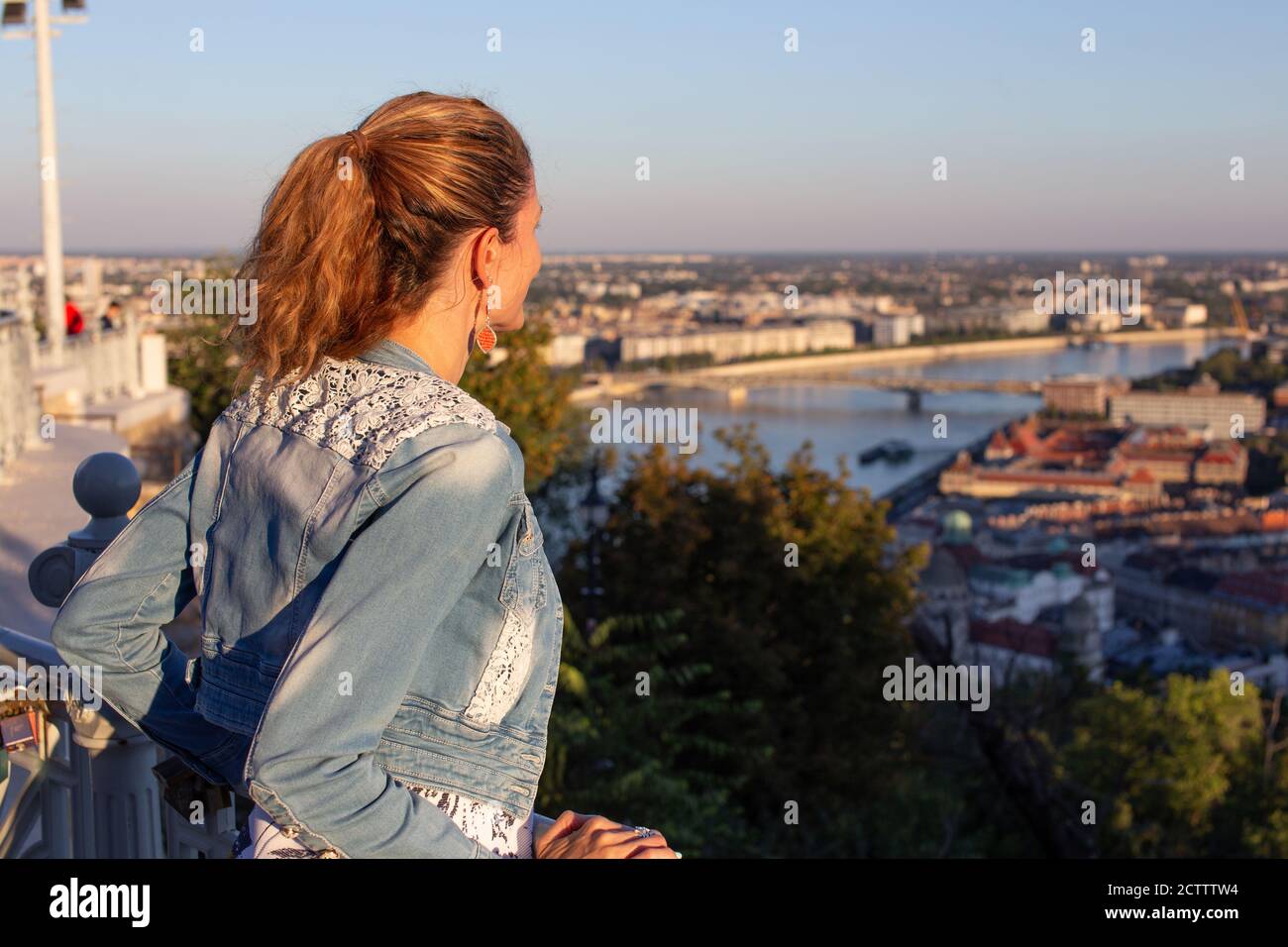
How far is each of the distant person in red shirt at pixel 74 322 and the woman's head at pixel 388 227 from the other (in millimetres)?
11664

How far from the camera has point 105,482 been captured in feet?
5.31

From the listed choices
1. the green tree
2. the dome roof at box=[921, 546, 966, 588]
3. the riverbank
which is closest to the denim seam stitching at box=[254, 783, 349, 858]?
the green tree

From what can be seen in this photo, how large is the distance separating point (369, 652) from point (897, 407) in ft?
187

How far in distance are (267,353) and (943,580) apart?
23311 mm

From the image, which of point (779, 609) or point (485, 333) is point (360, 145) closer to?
point (485, 333)

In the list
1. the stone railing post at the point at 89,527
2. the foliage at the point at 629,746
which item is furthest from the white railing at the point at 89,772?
the foliage at the point at 629,746

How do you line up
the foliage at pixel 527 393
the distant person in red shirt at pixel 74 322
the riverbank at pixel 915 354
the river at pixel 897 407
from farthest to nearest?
the riverbank at pixel 915 354 → the river at pixel 897 407 → the distant person in red shirt at pixel 74 322 → the foliage at pixel 527 393

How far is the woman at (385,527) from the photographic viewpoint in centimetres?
89

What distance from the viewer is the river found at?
4205cm

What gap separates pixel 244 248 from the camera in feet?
3.65

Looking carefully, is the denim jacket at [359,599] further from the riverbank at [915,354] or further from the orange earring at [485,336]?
the riverbank at [915,354]

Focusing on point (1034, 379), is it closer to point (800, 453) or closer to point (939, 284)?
point (939, 284)

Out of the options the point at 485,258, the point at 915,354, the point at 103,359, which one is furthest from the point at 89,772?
the point at 915,354
